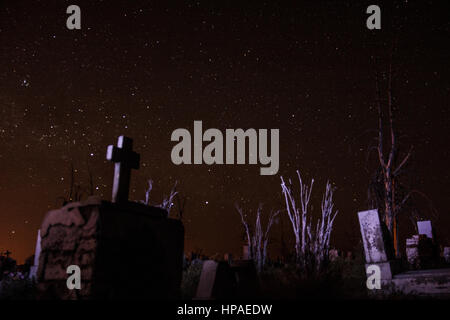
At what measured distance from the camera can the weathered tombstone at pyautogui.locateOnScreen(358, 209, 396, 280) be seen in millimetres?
6625

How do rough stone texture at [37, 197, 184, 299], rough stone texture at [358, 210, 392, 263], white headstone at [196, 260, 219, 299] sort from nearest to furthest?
rough stone texture at [37, 197, 184, 299]
white headstone at [196, 260, 219, 299]
rough stone texture at [358, 210, 392, 263]

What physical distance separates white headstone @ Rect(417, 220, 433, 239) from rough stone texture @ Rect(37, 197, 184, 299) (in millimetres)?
9271

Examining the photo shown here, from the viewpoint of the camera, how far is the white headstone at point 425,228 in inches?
425

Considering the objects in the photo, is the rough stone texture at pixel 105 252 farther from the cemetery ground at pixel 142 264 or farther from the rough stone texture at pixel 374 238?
the rough stone texture at pixel 374 238

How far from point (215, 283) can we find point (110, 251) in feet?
4.17

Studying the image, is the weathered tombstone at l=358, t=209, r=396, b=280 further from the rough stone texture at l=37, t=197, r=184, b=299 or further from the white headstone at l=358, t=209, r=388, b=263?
the rough stone texture at l=37, t=197, r=184, b=299

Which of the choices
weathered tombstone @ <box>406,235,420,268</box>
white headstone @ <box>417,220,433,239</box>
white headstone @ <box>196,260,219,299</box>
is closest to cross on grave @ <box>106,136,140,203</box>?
white headstone @ <box>196,260,219,299</box>

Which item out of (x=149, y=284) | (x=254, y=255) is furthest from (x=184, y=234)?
(x=254, y=255)

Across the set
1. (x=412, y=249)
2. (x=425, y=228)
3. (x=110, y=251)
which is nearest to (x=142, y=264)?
(x=110, y=251)

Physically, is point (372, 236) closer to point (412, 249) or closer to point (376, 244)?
point (376, 244)

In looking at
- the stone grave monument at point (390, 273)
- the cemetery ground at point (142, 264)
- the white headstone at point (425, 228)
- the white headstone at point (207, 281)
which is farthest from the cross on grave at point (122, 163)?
the white headstone at point (425, 228)

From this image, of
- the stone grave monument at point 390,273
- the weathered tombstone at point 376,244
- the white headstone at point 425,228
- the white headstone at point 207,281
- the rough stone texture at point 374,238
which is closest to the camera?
the white headstone at point 207,281

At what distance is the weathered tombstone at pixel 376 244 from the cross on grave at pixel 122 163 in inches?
184
